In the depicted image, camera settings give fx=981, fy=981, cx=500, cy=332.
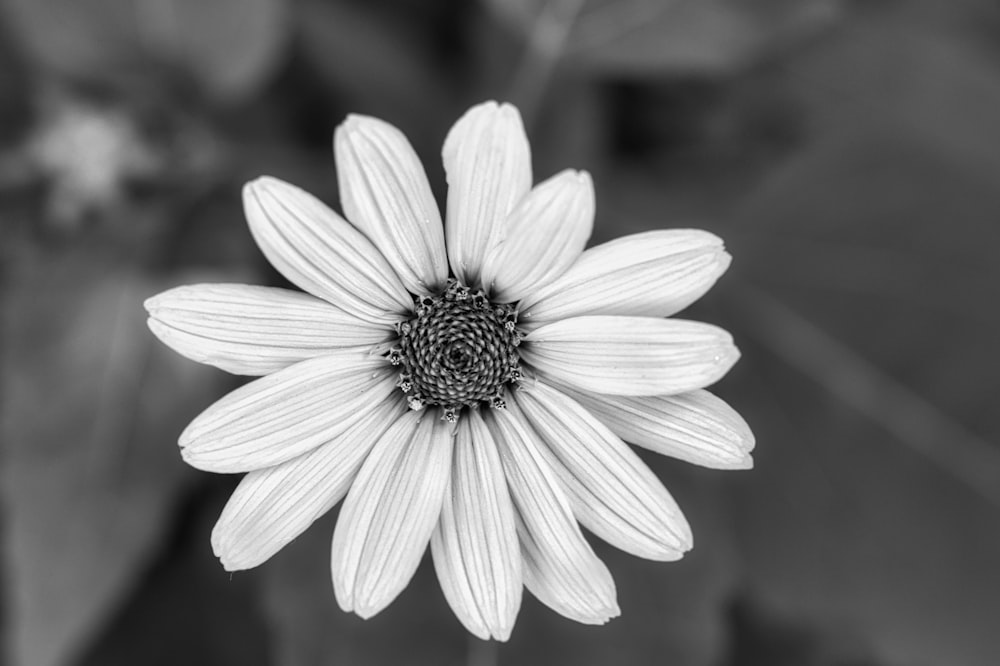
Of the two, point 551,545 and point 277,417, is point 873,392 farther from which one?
point 277,417

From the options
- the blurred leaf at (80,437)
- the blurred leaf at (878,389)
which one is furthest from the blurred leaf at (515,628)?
the blurred leaf at (80,437)

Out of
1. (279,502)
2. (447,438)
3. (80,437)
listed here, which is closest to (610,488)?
(447,438)

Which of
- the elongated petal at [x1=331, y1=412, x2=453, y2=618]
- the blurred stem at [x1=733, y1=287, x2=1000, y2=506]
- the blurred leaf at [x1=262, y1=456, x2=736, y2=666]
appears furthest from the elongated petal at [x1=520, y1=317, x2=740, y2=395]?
the blurred stem at [x1=733, y1=287, x2=1000, y2=506]

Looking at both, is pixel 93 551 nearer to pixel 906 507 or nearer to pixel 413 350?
pixel 413 350

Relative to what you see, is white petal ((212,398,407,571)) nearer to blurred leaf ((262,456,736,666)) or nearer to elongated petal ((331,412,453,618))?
elongated petal ((331,412,453,618))

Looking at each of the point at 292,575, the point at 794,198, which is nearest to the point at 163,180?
the point at 292,575

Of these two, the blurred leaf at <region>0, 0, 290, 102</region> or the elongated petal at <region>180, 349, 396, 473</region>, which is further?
the blurred leaf at <region>0, 0, 290, 102</region>

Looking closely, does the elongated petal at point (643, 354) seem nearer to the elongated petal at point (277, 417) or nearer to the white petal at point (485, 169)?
the white petal at point (485, 169)
